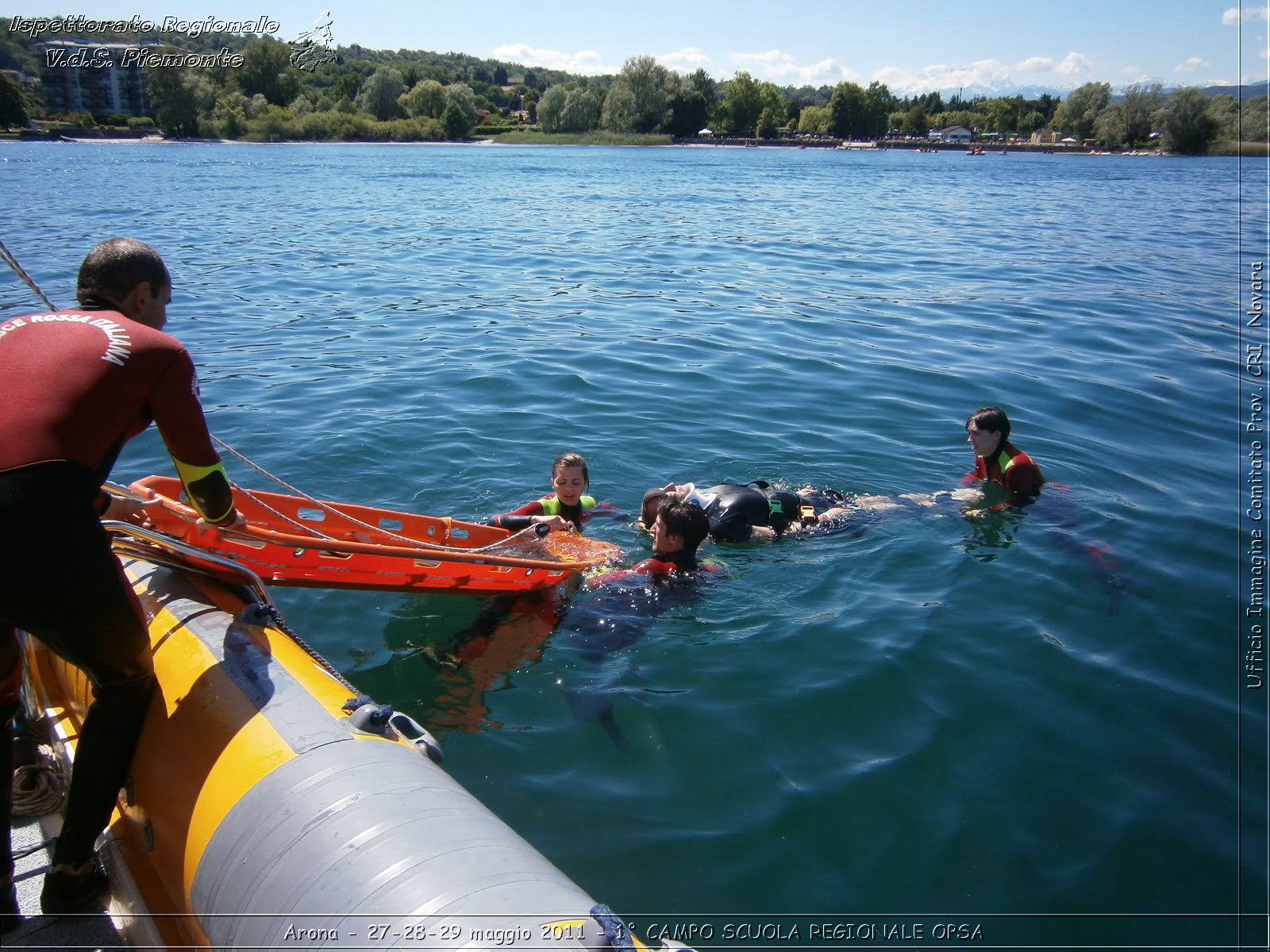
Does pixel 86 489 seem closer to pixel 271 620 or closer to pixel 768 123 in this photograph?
pixel 271 620

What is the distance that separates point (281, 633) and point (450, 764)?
4.28 feet

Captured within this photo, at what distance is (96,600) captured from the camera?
2539 millimetres

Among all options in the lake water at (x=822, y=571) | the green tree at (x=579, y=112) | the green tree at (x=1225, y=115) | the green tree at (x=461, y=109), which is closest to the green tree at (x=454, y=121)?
the green tree at (x=461, y=109)

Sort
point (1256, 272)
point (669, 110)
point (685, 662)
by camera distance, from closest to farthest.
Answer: point (685, 662) < point (1256, 272) < point (669, 110)

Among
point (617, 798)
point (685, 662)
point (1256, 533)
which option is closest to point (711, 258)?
point (1256, 533)

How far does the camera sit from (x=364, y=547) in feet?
13.4

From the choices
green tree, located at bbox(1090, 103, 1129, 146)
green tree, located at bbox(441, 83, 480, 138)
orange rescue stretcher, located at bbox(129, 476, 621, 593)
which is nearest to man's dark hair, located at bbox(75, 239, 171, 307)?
orange rescue stretcher, located at bbox(129, 476, 621, 593)

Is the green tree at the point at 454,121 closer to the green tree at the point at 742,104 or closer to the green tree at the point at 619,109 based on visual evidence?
the green tree at the point at 619,109

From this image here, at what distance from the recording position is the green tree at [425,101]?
319ft

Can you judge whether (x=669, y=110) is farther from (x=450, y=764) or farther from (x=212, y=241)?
(x=450, y=764)

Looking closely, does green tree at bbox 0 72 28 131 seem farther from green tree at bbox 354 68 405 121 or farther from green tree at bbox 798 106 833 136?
green tree at bbox 798 106 833 136

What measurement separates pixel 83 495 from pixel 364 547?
164cm

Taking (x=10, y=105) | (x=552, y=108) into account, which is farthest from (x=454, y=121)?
(x=10, y=105)

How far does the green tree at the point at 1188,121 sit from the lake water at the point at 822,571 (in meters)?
72.3
